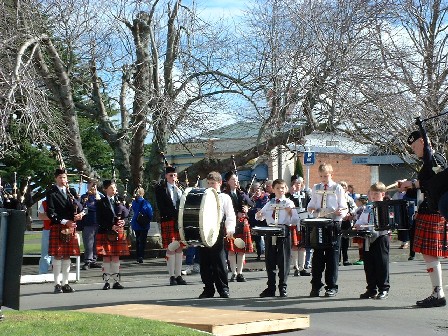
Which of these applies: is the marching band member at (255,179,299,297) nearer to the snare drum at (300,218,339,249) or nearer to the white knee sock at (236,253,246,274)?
the snare drum at (300,218,339,249)

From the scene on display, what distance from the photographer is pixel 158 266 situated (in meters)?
18.7

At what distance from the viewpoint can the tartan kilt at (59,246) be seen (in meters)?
13.3

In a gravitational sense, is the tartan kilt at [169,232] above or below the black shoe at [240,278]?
above

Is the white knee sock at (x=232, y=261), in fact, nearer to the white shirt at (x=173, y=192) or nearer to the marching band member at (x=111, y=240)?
the white shirt at (x=173, y=192)

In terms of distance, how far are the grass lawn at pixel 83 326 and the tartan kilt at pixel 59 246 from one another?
4516 millimetres

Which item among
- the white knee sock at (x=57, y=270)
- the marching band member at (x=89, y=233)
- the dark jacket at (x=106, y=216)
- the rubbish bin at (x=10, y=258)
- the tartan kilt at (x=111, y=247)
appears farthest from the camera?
the marching band member at (x=89, y=233)

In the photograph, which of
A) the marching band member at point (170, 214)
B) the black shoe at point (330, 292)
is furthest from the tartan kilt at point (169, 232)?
the black shoe at point (330, 292)

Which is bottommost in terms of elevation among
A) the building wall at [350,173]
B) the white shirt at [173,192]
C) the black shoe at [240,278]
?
the black shoe at [240,278]

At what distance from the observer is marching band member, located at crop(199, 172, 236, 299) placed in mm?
11742

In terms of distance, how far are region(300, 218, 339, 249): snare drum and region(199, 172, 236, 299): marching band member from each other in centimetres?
99

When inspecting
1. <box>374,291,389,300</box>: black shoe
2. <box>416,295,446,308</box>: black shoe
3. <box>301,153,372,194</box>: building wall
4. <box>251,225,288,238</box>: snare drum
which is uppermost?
<box>301,153,372,194</box>: building wall

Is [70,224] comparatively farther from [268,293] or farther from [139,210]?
[139,210]

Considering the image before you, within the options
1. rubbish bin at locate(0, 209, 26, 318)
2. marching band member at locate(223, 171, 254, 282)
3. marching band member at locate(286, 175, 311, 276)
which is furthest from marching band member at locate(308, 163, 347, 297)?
rubbish bin at locate(0, 209, 26, 318)

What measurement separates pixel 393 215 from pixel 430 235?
64cm
